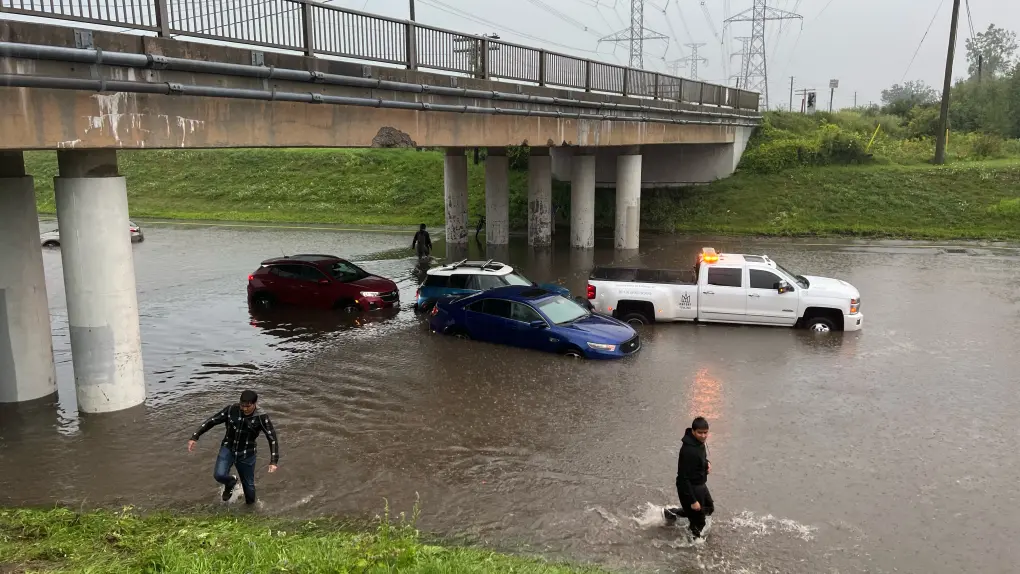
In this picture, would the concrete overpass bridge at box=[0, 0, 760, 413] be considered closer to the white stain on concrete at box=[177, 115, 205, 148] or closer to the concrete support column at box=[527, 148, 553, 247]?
the white stain on concrete at box=[177, 115, 205, 148]

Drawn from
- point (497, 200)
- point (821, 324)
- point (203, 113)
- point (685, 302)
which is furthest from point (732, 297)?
point (497, 200)

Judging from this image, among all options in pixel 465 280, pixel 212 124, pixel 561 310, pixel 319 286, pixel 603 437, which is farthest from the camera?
pixel 319 286

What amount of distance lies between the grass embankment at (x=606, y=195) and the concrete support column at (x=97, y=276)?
26381 mm

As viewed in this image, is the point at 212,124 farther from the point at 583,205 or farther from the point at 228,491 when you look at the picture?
the point at 583,205

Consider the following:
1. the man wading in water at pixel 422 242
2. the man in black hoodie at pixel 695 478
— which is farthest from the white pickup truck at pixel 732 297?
the man wading in water at pixel 422 242

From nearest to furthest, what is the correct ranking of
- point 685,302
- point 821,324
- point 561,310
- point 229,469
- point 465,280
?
point 229,469 < point 561,310 < point 821,324 < point 685,302 < point 465,280

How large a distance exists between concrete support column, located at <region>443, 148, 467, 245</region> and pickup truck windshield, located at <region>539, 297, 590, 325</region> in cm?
1648

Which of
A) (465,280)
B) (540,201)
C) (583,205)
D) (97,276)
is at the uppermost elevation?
(540,201)

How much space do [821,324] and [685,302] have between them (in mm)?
2796

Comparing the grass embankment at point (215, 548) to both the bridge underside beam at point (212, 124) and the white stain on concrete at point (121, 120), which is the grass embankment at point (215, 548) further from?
the white stain on concrete at point (121, 120)

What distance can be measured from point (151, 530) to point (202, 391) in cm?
539

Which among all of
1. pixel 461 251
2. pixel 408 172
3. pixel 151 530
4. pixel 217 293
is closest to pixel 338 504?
pixel 151 530

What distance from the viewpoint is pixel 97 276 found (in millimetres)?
10430

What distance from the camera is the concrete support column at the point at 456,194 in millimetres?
30312
